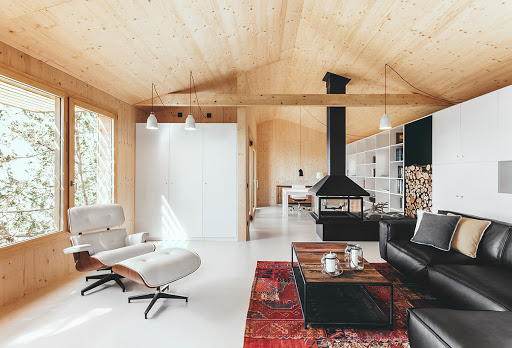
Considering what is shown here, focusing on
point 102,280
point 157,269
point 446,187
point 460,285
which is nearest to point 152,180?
point 102,280

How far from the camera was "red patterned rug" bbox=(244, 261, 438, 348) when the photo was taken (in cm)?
179

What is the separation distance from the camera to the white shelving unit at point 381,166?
559 cm

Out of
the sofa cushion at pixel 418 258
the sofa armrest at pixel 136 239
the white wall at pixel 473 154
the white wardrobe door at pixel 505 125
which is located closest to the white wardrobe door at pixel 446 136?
the white wall at pixel 473 154

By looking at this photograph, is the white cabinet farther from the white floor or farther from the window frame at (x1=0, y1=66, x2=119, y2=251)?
the white floor

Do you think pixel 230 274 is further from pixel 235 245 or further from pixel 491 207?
pixel 491 207

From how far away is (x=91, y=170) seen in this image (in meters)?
3.64

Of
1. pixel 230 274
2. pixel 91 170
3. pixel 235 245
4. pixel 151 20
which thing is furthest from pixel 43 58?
pixel 235 245

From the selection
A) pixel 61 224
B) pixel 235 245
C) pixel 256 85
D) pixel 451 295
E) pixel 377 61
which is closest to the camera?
pixel 451 295

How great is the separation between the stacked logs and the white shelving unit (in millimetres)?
247

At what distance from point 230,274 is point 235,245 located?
1.26 meters

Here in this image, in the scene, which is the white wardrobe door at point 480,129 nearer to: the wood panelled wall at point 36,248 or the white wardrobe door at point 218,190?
the white wardrobe door at point 218,190

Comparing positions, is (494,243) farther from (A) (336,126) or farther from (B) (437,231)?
(A) (336,126)

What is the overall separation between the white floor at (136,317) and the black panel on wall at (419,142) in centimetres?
363

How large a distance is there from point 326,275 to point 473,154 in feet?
9.43
